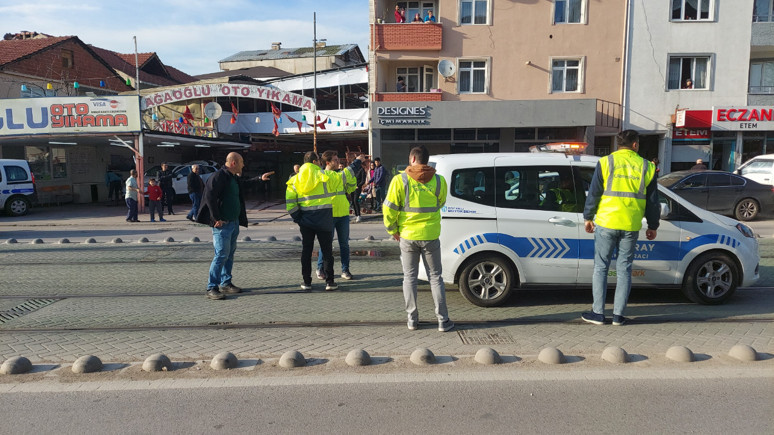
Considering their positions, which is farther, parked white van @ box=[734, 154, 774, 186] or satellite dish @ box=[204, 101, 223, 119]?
satellite dish @ box=[204, 101, 223, 119]

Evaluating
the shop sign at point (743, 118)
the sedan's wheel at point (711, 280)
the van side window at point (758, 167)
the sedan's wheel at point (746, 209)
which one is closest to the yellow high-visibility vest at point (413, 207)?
the sedan's wheel at point (711, 280)

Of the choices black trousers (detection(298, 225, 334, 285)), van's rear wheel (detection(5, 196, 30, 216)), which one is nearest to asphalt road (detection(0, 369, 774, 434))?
black trousers (detection(298, 225, 334, 285))

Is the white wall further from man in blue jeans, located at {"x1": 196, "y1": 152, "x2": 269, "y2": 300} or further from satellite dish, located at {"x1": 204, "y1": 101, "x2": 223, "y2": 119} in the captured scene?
man in blue jeans, located at {"x1": 196, "y1": 152, "x2": 269, "y2": 300}

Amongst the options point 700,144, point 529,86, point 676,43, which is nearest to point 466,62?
point 529,86

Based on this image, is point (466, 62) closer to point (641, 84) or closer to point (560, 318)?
point (641, 84)

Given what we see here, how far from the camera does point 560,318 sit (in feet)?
19.4

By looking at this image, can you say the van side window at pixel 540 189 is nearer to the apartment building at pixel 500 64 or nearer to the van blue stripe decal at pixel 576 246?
the van blue stripe decal at pixel 576 246

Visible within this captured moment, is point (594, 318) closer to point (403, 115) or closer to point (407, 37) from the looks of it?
point (403, 115)

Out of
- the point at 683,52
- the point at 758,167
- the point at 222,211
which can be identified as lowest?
the point at 222,211

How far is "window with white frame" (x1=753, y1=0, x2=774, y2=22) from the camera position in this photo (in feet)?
72.2

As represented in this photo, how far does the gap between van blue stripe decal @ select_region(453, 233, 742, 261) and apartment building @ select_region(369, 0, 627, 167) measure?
1594 centimetres

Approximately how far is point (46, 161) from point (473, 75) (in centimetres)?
1865

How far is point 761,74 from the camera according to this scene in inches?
893

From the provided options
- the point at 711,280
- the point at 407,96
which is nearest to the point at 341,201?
the point at 711,280
